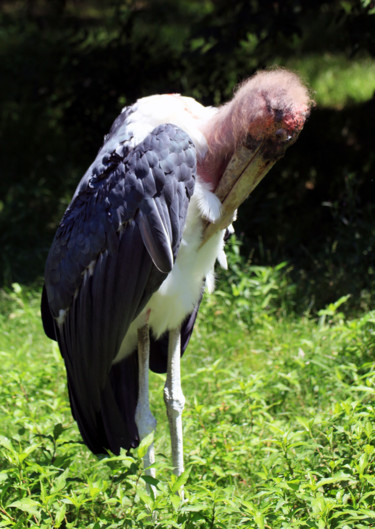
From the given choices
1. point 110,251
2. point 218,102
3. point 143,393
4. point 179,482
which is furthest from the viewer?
point 218,102

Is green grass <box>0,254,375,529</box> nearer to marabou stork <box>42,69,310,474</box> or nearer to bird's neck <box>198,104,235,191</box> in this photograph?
marabou stork <box>42,69,310,474</box>

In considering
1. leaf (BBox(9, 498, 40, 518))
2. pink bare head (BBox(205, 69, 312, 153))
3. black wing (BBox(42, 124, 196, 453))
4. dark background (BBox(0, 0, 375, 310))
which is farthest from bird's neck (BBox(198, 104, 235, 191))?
dark background (BBox(0, 0, 375, 310))

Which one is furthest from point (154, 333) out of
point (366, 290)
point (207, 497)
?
point (366, 290)

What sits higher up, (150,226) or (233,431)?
(150,226)

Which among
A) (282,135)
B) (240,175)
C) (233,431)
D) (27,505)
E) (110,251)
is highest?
(282,135)

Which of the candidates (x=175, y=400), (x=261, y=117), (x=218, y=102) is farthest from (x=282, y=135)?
(x=218, y=102)

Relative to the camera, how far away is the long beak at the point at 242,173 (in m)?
2.34

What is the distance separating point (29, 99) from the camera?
19.2 ft

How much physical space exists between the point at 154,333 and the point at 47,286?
1.38ft

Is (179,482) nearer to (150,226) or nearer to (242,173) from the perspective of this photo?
(150,226)

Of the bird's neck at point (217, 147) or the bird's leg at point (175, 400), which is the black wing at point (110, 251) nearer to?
the bird's neck at point (217, 147)

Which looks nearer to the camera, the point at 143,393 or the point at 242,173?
the point at 242,173

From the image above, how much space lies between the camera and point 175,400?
275cm

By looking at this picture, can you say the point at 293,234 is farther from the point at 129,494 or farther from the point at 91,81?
the point at 129,494
